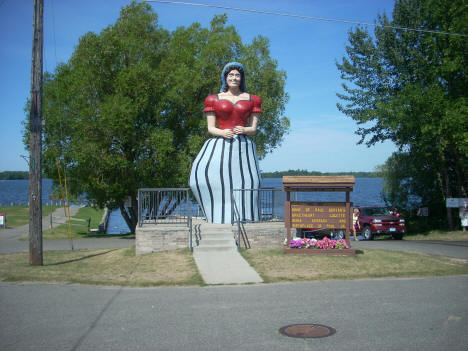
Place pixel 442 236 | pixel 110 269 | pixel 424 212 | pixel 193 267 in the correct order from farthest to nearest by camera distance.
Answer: pixel 424 212 → pixel 442 236 → pixel 110 269 → pixel 193 267

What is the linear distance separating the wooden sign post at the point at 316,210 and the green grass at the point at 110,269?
9.78ft

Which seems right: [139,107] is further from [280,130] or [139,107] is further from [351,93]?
[351,93]

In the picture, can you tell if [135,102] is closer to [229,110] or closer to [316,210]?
[229,110]

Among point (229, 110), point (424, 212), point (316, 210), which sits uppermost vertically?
point (229, 110)

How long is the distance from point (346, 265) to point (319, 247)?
4.83ft

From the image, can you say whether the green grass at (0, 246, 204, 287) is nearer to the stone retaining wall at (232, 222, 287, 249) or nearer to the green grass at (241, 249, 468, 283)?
the green grass at (241, 249, 468, 283)

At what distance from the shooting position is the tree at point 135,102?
68.4 feet

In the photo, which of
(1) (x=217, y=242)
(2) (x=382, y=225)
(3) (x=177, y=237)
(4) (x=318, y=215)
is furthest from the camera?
(2) (x=382, y=225)

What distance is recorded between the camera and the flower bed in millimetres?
12406

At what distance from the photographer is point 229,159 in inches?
591

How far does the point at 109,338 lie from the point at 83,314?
136cm

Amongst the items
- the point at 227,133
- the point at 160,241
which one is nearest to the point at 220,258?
the point at 160,241

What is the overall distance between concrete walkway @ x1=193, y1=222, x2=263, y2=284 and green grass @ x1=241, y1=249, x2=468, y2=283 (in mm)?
280

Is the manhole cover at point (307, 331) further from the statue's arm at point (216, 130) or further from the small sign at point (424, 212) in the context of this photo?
the small sign at point (424, 212)
